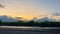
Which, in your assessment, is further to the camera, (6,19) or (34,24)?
(6,19)

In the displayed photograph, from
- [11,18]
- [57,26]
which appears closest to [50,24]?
[57,26]

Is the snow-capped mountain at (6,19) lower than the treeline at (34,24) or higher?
higher

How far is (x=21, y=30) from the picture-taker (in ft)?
15.8

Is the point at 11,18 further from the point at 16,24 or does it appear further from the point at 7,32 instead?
the point at 7,32

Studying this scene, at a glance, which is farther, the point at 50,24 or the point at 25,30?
the point at 50,24

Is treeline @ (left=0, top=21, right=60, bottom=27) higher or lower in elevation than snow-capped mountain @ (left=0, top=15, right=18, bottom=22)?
lower

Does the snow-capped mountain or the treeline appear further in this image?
the snow-capped mountain

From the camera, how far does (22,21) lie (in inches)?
232

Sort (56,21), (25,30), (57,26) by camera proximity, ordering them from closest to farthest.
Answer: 1. (25,30)
2. (57,26)
3. (56,21)

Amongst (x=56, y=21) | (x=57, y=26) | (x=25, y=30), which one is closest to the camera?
(x=25, y=30)

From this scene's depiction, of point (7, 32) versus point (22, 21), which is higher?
point (22, 21)

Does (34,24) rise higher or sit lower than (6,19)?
lower

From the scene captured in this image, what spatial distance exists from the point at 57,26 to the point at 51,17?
0.75 m

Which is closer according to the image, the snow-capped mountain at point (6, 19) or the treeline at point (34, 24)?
the treeline at point (34, 24)
